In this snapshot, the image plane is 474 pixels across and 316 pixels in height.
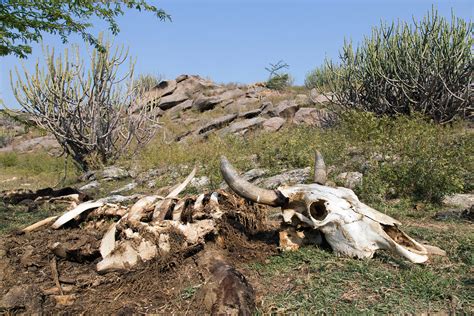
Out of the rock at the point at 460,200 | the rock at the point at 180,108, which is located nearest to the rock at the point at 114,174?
the rock at the point at 460,200

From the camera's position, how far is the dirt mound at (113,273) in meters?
3.21

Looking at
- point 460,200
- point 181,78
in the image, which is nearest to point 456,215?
point 460,200

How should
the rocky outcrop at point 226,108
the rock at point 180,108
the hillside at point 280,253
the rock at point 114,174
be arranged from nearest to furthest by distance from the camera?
the hillside at point 280,253 < the rock at point 114,174 < the rocky outcrop at point 226,108 < the rock at point 180,108

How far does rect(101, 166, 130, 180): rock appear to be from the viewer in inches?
456

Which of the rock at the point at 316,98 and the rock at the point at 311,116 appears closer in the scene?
the rock at the point at 311,116

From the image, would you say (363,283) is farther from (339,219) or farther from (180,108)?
(180,108)

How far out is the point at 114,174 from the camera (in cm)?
1174

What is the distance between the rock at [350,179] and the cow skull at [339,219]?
297 centimetres

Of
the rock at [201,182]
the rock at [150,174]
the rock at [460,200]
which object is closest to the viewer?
the rock at [460,200]

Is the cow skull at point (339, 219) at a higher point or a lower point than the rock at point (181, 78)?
lower

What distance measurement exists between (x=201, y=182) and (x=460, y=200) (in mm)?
4461

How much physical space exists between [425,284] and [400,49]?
1199cm

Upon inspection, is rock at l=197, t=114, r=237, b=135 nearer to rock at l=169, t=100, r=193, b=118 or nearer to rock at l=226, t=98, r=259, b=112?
rock at l=226, t=98, r=259, b=112

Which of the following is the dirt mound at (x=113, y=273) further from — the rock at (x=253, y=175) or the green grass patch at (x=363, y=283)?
the rock at (x=253, y=175)
